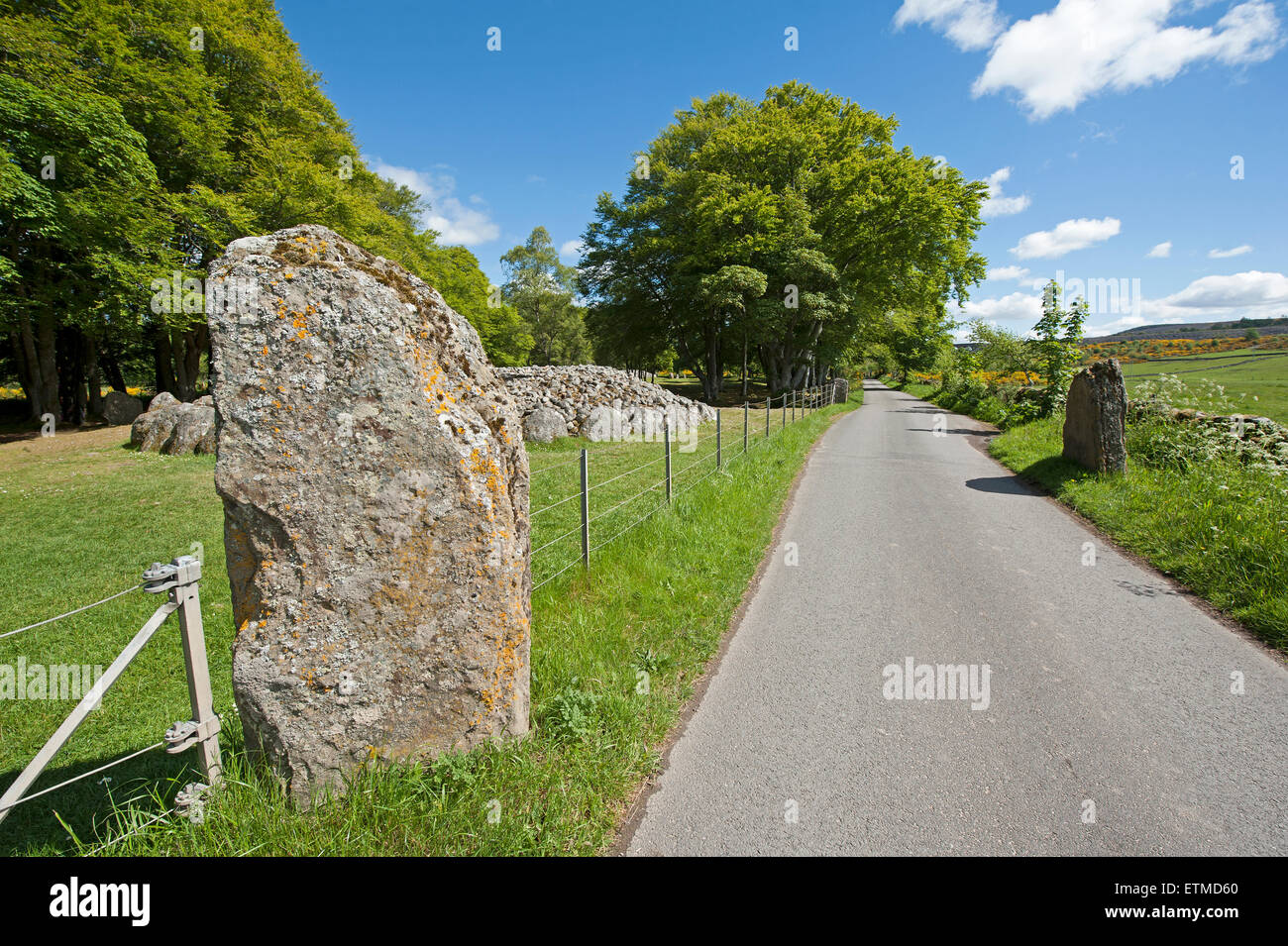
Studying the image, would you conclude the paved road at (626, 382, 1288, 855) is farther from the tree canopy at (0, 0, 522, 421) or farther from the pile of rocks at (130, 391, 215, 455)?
the tree canopy at (0, 0, 522, 421)

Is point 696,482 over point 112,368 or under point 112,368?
under

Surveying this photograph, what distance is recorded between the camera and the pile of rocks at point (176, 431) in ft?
51.5

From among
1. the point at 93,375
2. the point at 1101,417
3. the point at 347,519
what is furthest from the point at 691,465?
the point at 93,375

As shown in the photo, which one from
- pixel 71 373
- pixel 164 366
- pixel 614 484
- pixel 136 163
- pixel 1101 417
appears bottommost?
pixel 614 484

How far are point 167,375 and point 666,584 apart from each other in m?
30.5

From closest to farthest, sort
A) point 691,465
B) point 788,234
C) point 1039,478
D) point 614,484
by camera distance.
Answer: point 1039,478 → point 614,484 → point 691,465 → point 788,234

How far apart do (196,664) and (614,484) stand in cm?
853

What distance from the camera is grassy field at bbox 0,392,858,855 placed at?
8.34 feet

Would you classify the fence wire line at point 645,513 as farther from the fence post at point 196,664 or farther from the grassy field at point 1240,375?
the grassy field at point 1240,375

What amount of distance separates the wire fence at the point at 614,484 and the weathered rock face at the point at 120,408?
18.7 meters

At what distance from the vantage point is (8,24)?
15.6m

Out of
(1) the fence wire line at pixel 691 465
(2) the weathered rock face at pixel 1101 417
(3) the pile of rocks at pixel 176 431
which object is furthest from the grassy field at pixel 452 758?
(3) the pile of rocks at pixel 176 431

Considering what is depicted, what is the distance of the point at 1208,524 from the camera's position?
6.27m

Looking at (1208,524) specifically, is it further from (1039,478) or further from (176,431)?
(176,431)
